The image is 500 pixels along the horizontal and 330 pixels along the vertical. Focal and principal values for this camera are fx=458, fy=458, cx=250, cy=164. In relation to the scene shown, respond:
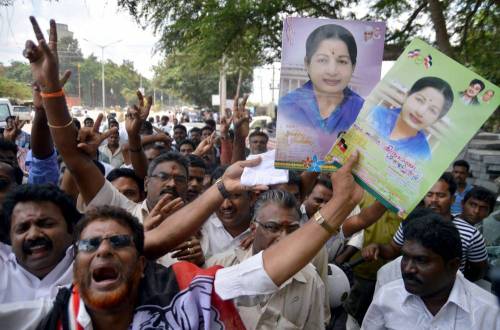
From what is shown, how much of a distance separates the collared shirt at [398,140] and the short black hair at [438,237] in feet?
2.25

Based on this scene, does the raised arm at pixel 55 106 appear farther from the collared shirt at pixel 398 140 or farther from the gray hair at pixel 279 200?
the collared shirt at pixel 398 140

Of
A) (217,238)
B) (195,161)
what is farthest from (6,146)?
(217,238)

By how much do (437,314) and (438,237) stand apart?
38cm

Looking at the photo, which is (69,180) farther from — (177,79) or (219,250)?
(177,79)

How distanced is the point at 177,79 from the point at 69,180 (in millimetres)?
39869

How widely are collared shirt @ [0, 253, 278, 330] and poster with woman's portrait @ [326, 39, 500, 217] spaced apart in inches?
23.6

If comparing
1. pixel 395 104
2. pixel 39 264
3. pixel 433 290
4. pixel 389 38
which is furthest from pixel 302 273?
pixel 389 38

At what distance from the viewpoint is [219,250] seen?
3166 mm

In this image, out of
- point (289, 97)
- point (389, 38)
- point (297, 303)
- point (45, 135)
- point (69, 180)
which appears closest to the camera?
point (289, 97)

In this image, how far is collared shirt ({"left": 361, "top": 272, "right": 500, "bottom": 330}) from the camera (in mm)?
2209

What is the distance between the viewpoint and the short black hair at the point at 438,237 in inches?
91.7

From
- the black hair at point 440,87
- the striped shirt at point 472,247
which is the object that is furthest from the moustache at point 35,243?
the striped shirt at point 472,247

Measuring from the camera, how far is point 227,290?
1.75 metres

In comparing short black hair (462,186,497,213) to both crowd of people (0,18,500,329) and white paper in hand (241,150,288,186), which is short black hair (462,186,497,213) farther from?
white paper in hand (241,150,288,186)
